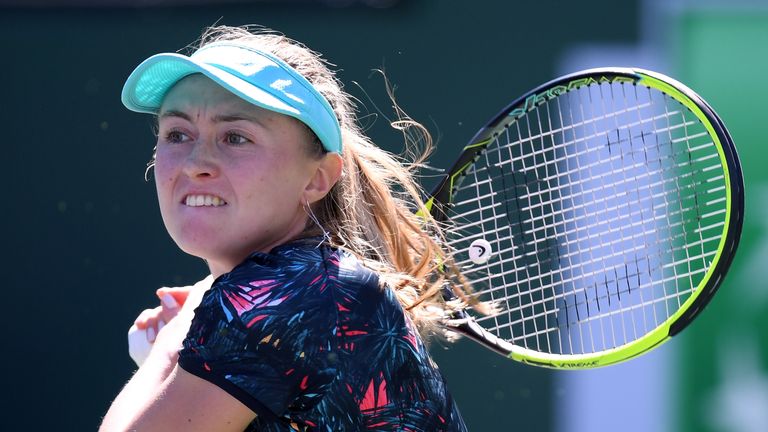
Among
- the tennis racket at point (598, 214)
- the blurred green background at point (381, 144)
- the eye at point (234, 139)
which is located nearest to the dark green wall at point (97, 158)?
the blurred green background at point (381, 144)

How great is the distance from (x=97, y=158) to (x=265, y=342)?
299 centimetres

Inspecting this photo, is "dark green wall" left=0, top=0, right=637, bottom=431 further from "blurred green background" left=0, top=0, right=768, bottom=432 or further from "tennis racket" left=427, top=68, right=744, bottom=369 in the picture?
"tennis racket" left=427, top=68, right=744, bottom=369

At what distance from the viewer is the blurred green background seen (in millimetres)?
4059

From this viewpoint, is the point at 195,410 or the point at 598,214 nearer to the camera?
the point at 195,410

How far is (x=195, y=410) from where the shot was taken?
1559mm

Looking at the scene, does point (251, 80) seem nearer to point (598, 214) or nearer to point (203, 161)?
point (203, 161)

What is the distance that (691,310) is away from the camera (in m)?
2.29

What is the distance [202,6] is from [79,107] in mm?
Result: 629

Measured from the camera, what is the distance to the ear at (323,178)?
1882 millimetres

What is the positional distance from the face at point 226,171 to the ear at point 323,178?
34 mm

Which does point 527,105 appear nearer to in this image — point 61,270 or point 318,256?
point 318,256

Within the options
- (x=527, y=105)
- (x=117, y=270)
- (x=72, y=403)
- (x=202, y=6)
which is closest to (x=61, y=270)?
(x=117, y=270)

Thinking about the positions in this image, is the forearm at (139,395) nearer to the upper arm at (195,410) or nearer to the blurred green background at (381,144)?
the upper arm at (195,410)

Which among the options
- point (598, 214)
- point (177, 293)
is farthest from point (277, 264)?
point (598, 214)
